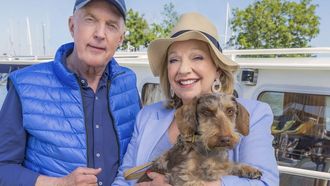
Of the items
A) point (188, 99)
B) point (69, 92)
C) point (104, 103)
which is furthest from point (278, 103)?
point (69, 92)

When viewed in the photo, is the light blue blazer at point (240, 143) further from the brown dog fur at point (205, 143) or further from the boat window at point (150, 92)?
the boat window at point (150, 92)

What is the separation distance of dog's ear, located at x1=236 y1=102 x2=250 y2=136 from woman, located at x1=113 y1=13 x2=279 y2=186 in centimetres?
5

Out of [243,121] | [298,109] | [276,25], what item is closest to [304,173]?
[298,109]

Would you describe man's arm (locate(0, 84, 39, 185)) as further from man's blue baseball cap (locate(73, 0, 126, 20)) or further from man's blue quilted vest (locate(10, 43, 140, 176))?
man's blue baseball cap (locate(73, 0, 126, 20))

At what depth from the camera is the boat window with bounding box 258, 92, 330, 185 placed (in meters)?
4.14

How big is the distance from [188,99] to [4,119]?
130 centimetres

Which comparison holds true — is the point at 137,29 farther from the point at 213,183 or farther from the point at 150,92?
the point at 213,183

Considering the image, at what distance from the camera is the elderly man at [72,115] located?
2564mm

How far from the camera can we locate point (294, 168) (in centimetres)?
421

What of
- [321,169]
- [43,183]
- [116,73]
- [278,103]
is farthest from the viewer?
[278,103]

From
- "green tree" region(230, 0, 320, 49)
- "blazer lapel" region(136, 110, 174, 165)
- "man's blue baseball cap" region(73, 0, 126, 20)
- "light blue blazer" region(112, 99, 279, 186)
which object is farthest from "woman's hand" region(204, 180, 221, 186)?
"green tree" region(230, 0, 320, 49)

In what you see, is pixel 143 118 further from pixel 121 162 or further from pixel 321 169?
pixel 321 169

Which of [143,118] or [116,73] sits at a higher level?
[116,73]

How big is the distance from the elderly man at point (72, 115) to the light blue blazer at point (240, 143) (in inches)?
6.6
